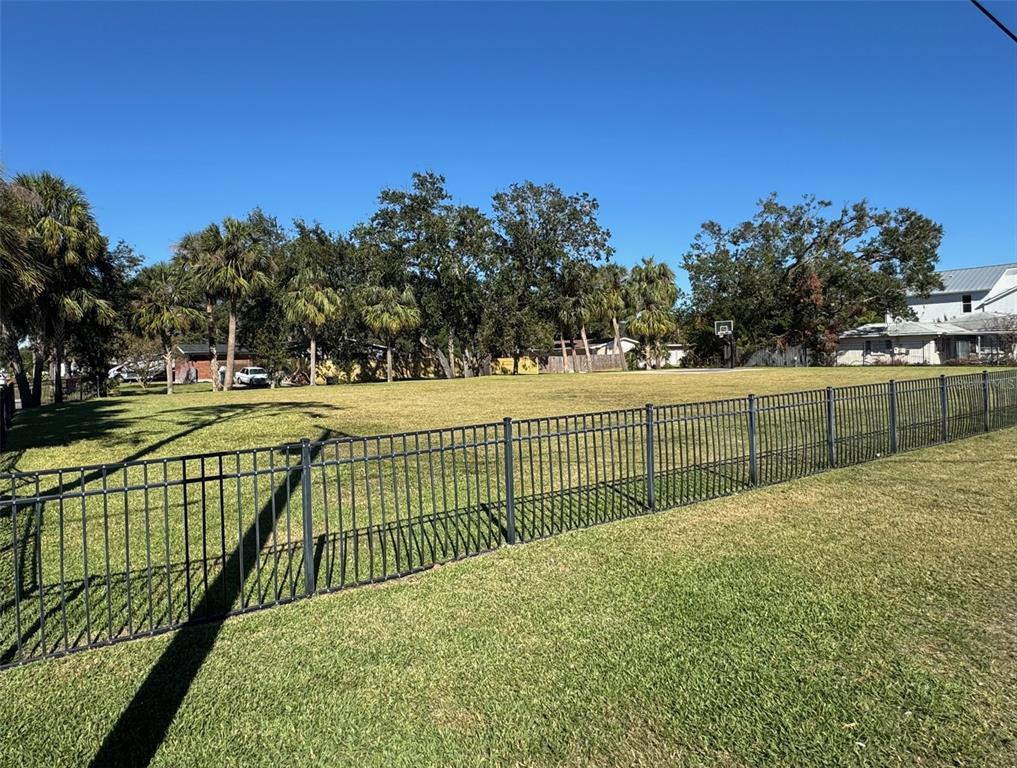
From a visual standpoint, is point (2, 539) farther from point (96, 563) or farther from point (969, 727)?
point (969, 727)

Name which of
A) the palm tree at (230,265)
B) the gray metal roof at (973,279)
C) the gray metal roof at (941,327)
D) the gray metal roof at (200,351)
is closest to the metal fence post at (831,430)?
the palm tree at (230,265)

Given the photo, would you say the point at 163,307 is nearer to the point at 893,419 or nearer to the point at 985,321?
the point at 893,419

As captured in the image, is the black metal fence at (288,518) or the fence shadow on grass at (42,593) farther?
the black metal fence at (288,518)

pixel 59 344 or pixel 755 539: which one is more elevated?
pixel 59 344

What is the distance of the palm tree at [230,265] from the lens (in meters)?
35.8

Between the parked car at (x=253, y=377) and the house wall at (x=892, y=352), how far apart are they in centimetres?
4433

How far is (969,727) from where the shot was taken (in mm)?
2891

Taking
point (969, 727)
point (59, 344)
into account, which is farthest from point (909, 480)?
point (59, 344)

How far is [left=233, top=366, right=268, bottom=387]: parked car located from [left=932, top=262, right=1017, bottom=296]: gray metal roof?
54.0 m

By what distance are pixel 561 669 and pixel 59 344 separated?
31.2m

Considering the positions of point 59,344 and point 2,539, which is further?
point 59,344

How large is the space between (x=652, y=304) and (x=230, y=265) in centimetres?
3464

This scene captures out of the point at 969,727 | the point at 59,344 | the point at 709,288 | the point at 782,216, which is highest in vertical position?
the point at 782,216

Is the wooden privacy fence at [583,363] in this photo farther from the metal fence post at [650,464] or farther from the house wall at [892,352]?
the metal fence post at [650,464]
